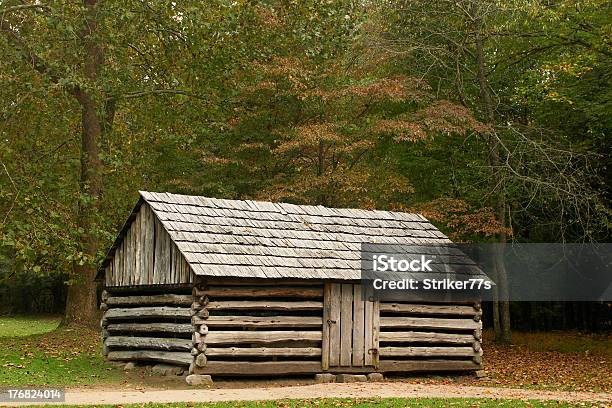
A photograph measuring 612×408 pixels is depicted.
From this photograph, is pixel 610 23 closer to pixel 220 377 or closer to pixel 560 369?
pixel 560 369

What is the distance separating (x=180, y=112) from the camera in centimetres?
2575

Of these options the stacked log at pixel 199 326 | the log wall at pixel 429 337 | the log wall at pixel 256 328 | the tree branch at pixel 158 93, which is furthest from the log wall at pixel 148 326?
the tree branch at pixel 158 93

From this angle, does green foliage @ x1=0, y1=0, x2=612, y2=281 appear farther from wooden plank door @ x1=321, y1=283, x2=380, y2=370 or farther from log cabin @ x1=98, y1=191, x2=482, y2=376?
wooden plank door @ x1=321, y1=283, x2=380, y2=370

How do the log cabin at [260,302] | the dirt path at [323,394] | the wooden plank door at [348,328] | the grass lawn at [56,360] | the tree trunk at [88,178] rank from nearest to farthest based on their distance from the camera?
the dirt path at [323,394]
the log cabin at [260,302]
the grass lawn at [56,360]
the wooden plank door at [348,328]
the tree trunk at [88,178]

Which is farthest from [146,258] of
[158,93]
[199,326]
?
[158,93]

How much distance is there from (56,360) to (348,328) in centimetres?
649

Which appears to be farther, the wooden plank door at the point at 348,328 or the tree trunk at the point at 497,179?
the tree trunk at the point at 497,179

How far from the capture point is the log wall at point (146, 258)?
17.0 meters

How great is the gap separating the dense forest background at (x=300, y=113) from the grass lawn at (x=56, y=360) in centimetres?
177

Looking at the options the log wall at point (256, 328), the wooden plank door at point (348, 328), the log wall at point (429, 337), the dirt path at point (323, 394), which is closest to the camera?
the dirt path at point (323, 394)

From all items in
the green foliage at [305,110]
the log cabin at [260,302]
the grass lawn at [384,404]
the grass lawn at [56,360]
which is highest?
the green foliage at [305,110]

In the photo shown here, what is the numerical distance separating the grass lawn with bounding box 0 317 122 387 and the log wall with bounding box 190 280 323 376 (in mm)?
2269

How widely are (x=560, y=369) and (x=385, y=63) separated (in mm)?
11898

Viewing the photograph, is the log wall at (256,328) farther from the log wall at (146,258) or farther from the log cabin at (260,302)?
the log wall at (146,258)
